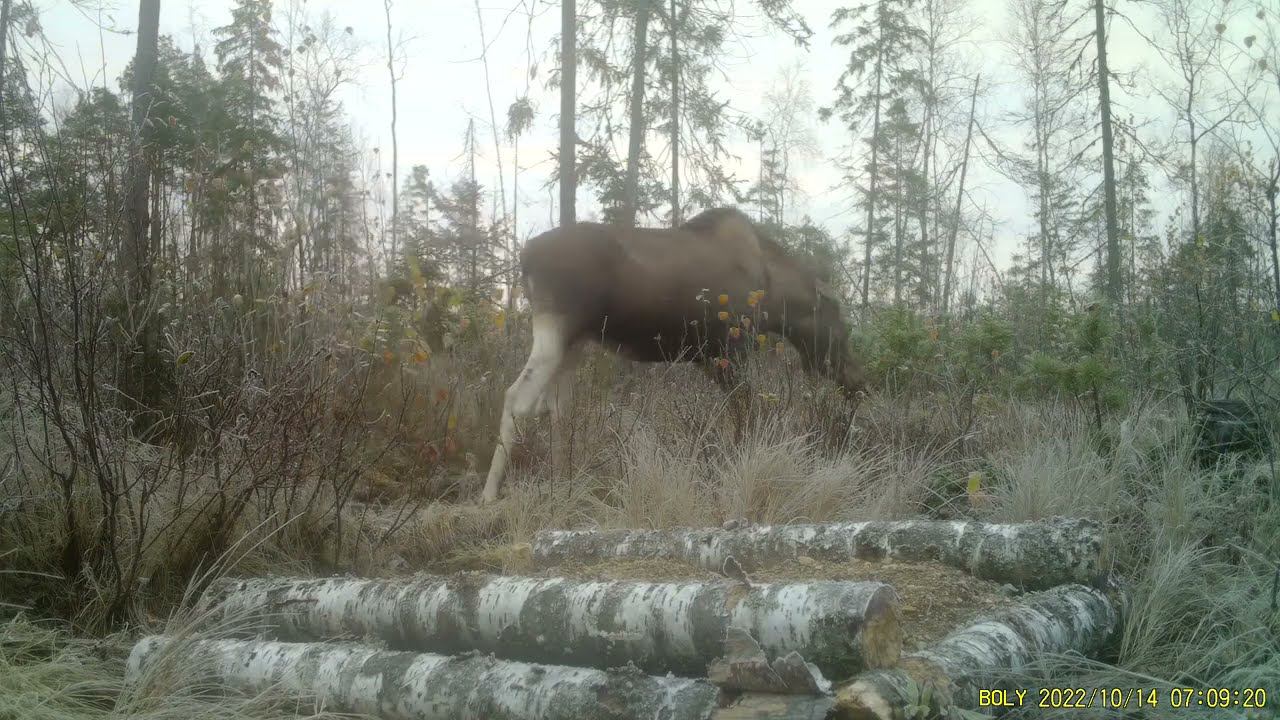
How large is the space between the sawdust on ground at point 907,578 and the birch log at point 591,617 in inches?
17.9

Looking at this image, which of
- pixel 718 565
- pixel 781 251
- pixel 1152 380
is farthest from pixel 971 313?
pixel 718 565

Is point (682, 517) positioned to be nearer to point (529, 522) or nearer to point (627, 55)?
point (529, 522)

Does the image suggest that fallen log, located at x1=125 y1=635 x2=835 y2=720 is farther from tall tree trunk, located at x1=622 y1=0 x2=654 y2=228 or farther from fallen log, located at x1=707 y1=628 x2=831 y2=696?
tall tree trunk, located at x1=622 y1=0 x2=654 y2=228

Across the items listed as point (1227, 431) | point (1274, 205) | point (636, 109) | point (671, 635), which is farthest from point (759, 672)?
point (636, 109)

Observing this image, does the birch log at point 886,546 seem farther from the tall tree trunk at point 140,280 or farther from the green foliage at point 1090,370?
the tall tree trunk at point 140,280

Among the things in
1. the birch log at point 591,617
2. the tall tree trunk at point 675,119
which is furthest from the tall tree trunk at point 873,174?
the birch log at point 591,617

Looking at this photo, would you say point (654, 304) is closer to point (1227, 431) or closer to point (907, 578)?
point (907, 578)

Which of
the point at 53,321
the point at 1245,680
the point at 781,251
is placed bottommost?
the point at 1245,680

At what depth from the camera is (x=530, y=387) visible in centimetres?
688

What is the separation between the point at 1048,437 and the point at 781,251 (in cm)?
361

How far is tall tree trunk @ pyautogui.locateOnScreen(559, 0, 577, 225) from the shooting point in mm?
11883

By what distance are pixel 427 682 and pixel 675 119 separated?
13985mm

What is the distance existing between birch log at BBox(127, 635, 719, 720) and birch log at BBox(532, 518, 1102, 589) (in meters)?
1.43

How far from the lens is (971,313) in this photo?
11266 mm
